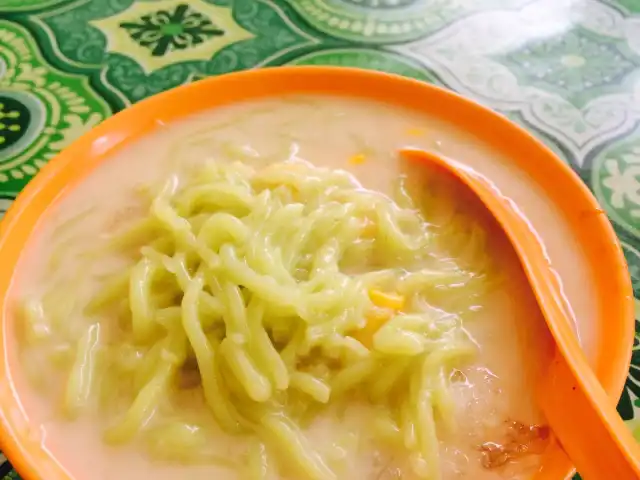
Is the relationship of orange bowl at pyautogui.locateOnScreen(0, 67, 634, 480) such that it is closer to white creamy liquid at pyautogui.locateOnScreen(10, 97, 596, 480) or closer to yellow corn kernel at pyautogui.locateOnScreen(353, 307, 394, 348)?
white creamy liquid at pyautogui.locateOnScreen(10, 97, 596, 480)

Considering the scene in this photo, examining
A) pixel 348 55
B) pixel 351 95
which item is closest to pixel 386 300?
pixel 351 95

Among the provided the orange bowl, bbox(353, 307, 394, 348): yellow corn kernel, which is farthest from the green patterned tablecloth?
bbox(353, 307, 394, 348): yellow corn kernel

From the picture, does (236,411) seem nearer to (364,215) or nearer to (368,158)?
(364,215)

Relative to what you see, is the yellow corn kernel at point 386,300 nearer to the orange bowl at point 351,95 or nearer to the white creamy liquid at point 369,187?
the white creamy liquid at point 369,187

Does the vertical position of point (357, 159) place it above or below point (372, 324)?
above

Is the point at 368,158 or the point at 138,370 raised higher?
the point at 368,158

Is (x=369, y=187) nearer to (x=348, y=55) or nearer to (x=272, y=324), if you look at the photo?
(x=272, y=324)

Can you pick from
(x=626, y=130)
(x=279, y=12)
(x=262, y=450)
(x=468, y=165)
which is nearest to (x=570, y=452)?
(x=262, y=450)
